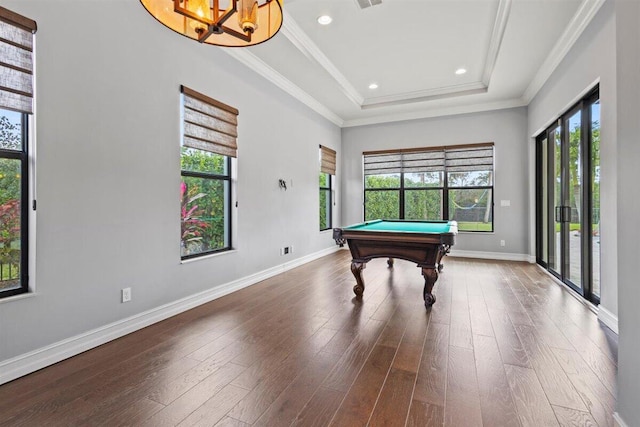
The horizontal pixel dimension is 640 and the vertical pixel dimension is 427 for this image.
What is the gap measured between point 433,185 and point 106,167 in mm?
5782

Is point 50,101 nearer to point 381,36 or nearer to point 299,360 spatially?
point 299,360

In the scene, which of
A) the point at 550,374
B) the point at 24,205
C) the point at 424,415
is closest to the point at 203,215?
the point at 24,205

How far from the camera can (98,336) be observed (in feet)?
8.14

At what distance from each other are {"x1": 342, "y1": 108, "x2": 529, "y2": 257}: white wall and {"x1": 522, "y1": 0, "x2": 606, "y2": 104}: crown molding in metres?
0.97

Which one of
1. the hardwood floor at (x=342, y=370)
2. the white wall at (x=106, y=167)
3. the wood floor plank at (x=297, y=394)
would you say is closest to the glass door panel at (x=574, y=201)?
the hardwood floor at (x=342, y=370)

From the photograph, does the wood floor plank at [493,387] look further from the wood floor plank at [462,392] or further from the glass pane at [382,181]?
the glass pane at [382,181]

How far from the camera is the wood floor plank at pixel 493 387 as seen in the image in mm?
1601

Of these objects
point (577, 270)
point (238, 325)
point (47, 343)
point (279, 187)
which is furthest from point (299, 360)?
point (577, 270)

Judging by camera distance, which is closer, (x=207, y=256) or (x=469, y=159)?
(x=207, y=256)

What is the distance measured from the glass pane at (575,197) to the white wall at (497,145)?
197 centimetres

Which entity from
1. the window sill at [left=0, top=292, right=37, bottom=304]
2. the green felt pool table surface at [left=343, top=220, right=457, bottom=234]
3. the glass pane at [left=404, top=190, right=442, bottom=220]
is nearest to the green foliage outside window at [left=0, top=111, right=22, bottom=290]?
the window sill at [left=0, top=292, right=37, bottom=304]

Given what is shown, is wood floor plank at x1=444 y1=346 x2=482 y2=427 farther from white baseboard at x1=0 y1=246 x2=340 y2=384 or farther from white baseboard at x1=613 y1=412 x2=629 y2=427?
white baseboard at x1=0 y1=246 x2=340 y2=384

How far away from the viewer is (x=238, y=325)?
285 cm

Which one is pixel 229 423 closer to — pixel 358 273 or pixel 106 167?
pixel 106 167
